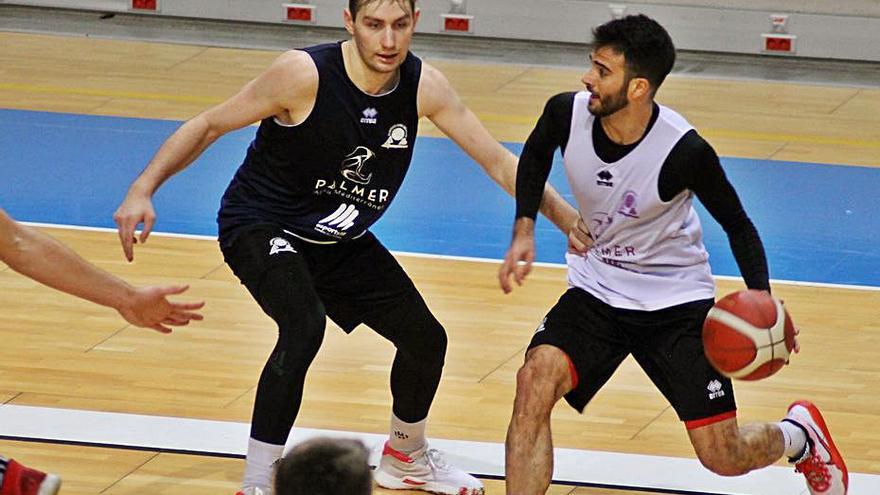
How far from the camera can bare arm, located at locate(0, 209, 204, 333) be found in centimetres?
457

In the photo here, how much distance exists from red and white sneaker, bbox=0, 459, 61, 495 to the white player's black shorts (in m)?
1.60

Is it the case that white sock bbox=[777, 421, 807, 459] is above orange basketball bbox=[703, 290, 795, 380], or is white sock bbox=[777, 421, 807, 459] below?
below

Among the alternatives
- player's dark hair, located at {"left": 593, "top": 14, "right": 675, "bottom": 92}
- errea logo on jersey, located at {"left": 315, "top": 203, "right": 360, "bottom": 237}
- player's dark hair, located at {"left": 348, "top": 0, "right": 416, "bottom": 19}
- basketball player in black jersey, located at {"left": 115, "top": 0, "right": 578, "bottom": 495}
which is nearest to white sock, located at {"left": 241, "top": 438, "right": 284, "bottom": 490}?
basketball player in black jersey, located at {"left": 115, "top": 0, "right": 578, "bottom": 495}

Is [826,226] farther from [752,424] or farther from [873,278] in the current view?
[752,424]

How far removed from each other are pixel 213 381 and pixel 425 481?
132 cm

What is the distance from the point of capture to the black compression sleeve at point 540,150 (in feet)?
17.7

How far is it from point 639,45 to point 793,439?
1.43m

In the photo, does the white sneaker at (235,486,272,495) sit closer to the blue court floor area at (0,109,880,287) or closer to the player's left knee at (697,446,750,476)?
the player's left knee at (697,446,750,476)

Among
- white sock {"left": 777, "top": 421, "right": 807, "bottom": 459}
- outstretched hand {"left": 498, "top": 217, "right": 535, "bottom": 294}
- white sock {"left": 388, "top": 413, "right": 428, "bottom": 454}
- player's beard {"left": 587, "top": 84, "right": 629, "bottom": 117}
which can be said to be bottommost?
white sock {"left": 388, "top": 413, "right": 428, "bottom": 454}

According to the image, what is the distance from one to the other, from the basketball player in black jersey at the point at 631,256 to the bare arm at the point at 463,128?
0.34 metres

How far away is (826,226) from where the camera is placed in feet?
31.5

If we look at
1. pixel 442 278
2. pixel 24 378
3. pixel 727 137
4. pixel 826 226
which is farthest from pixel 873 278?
pixel 24 378

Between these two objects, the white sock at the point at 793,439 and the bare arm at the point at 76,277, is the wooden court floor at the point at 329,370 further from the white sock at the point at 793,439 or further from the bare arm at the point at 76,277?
the bare arm at the point at 76,277

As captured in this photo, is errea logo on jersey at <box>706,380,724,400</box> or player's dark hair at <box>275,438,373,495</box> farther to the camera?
errea logo on jersey at <box>706,380,724,400</box>
